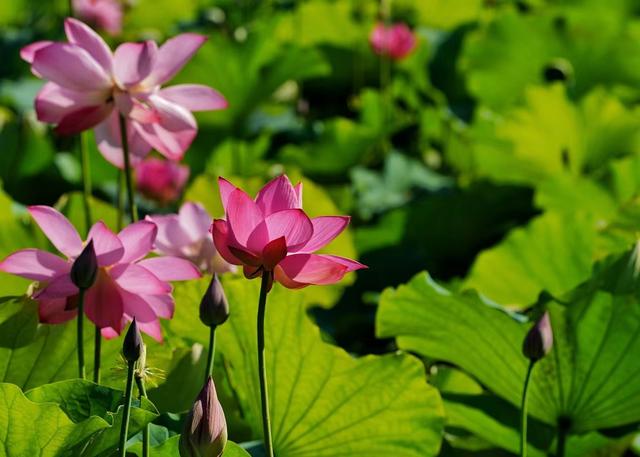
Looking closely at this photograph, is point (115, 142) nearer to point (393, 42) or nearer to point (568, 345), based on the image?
point (568, 345)

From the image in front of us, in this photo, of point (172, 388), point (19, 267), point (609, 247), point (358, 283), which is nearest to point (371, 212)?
point (358, 283)

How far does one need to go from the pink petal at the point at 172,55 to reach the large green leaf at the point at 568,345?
1.04 feet

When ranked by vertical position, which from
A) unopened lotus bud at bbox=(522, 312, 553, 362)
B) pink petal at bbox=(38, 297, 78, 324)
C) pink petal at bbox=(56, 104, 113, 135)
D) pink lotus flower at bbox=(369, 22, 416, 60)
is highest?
pink petal at bbox=(56, 104, 113, 135)

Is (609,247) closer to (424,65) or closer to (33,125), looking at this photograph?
(33,125)

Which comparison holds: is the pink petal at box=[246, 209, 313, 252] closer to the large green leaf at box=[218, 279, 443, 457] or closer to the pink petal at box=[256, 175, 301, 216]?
the pink petal at box=[256, 175, 301, 216]

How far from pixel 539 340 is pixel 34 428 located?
389 mm

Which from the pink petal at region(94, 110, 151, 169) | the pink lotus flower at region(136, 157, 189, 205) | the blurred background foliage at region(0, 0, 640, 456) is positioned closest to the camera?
the pink petal at region(94, 110, 151, 169)

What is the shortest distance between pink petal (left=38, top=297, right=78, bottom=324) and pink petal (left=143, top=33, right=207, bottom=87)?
0.25 meters

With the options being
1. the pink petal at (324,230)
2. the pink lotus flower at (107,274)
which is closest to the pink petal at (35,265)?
the pink lotus flower at (107,274)

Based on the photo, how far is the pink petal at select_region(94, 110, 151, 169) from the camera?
48.6 inches

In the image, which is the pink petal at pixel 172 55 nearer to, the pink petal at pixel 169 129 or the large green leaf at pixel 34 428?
the pink petal at pixel 169 129

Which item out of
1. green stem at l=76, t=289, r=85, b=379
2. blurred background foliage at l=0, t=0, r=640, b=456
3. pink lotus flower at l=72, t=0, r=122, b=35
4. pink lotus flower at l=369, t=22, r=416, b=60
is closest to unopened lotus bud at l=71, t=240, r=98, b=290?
green stem at l=76, t=289, r=85, b=379

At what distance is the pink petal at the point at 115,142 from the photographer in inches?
48.6

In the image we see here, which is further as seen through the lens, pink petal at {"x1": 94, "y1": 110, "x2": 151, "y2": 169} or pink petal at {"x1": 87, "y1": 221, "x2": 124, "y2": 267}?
pink petal at {"x1": 94, "y1": 110, "x2": 151, "y2": 169}
